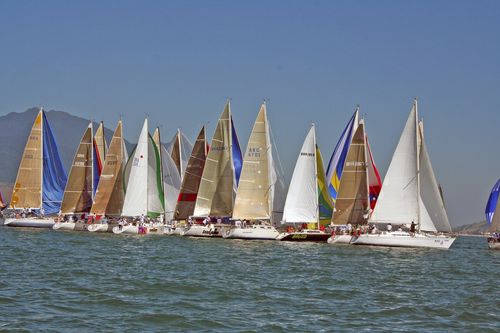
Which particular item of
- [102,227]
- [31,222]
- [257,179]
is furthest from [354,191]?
[31,222]

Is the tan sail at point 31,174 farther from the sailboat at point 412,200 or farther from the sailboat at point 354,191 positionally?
the sailboat at point 412,200

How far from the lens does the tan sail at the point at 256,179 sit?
60.3 m

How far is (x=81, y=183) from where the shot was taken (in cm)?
7525

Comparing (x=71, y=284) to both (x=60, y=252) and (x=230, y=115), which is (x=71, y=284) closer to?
(x=60, y=252)

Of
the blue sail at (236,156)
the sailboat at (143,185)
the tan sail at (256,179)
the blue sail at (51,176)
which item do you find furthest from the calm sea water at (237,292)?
the blue sail at (51,176)

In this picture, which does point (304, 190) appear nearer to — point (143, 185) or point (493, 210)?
point (493, 210)

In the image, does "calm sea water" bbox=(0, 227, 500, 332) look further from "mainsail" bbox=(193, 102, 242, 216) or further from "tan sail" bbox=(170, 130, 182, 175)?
"tan sail" bbox=(170, 130, 182, 175)

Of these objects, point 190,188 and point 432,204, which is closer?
point 432,204

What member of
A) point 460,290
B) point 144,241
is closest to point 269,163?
point 144,241

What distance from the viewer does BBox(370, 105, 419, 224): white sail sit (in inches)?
2141

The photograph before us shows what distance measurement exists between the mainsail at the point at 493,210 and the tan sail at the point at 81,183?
3510cm

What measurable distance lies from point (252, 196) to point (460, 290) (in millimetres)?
30447

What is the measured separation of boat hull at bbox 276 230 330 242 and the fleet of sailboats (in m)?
0.08

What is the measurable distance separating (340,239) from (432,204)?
7077mm
